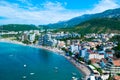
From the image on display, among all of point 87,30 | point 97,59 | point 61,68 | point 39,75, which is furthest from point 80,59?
point 87,30

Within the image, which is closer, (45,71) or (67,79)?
(67,79)

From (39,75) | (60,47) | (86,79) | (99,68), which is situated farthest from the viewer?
(60,47)

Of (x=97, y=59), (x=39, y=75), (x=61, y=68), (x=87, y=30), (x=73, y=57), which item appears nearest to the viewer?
(x=39, y=75)

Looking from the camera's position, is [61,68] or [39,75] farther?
[61,68]

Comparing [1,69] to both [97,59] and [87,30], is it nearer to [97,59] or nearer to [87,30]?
[97,59]

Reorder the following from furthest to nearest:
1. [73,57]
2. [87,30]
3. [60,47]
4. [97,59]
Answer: [87,30] < [60,47] < [73,57] < [97,59]

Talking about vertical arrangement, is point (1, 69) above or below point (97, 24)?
below

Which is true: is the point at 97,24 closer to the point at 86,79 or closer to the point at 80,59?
the point at 80,59

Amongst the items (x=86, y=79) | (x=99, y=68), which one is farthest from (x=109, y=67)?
(x=86, y=79)

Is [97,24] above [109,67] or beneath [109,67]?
above
